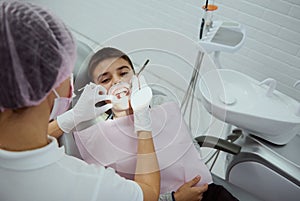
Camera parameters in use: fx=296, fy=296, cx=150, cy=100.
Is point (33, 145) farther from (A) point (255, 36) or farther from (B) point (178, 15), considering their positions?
(B) point (178, 15)

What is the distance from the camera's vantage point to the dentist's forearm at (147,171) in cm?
90

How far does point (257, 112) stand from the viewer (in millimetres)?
1229

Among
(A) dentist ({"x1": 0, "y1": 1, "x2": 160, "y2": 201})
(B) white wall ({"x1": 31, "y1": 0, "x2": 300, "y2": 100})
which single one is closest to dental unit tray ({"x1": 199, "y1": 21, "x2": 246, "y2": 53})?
(B) white wall ({"x1": 31, "y1": 0, "x2": 300, "y2": 100})

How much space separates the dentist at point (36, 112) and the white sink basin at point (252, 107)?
0.64 m

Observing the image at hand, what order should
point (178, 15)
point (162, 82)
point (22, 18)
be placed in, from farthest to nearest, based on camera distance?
point (178, 15) → point (162, 82) → point (22, 18)

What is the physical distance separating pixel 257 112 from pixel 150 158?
53 cm

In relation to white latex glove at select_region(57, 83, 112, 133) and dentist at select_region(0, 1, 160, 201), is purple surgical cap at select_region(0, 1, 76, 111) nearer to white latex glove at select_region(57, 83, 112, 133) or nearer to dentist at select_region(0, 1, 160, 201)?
dentist at select_region(0, 1, 160, 201)

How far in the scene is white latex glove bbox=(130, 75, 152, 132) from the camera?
1069 mm

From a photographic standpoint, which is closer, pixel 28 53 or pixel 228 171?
pixel 28 53

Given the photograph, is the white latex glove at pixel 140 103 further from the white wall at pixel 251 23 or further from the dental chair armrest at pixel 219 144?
the white wall at pixel 251 23

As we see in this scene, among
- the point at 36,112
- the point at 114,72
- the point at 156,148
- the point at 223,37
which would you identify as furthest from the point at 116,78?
the point at 36,112

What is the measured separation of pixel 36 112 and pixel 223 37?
885mm

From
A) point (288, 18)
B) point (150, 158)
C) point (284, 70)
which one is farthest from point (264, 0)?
point (150, 158)

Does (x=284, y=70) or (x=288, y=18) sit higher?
(x=288, y=18)
